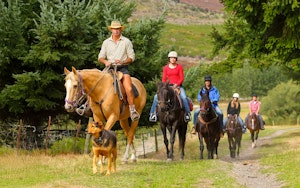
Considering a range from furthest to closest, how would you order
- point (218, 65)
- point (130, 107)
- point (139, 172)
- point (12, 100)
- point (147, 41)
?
point (218, 65) → point (147, 41) → point (12, 100) → point (130, 107) → point (139, 172)

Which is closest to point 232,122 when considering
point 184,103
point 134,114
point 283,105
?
point 184,103

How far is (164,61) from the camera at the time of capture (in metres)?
22.8

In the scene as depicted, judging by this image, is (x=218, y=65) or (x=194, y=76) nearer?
(x=194, y=76)

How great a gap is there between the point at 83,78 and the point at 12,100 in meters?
8.45

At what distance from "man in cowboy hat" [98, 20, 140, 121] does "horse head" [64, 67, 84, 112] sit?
164 centimetres

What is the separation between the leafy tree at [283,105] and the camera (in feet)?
269

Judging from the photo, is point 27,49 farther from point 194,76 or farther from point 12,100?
point 194,76

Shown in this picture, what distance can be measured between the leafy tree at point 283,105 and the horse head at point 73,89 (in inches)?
2849

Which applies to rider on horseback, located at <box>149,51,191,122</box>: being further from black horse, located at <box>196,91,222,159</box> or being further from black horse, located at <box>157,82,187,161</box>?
black horse, located at <box>196,91,222,159</box>

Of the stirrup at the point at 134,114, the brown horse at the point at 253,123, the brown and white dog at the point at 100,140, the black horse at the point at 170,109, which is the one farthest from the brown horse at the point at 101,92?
the brown horse at the point at 253,123

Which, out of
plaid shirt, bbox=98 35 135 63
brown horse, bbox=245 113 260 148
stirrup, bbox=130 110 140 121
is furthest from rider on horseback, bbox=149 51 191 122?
brown horse, bbox=245 113 260 148

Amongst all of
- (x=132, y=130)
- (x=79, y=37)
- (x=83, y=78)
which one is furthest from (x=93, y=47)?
(x=83, y=78)

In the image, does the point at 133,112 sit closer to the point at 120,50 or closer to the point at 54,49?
the point at 120,50

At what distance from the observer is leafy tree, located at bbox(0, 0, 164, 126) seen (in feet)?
63.3
